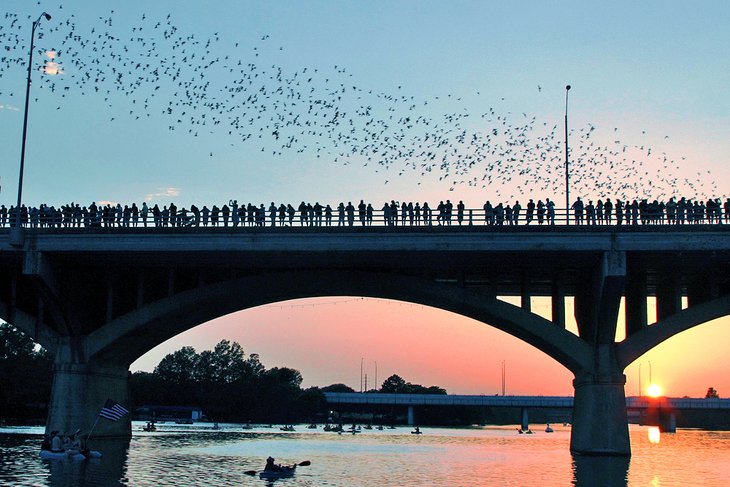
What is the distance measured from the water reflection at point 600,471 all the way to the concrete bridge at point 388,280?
0.72 m

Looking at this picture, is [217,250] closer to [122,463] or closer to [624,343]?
[122,463]

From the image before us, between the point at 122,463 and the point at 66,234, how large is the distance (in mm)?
12955

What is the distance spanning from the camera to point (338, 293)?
59.0 m

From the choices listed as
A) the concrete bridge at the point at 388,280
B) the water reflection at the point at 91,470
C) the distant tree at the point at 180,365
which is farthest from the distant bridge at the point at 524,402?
the water reflection at the point at 91,470

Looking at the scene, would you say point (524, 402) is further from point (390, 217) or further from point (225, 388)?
point (390, 217)

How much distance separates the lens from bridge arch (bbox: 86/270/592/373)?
52906mm

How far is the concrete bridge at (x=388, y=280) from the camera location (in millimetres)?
50906

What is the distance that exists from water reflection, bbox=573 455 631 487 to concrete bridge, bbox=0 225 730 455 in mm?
724

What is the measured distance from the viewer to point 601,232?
166ft

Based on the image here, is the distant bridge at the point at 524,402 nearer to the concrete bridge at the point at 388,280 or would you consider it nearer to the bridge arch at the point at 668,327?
the concrete bridge at the point at 388,280

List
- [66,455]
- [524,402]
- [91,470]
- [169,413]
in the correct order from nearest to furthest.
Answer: [91,470]
[66,455]
[524,402]
[169,413]

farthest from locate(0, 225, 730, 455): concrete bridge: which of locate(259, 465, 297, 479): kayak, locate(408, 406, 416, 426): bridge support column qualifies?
locate(408, 406, 416, 426): bridge support column

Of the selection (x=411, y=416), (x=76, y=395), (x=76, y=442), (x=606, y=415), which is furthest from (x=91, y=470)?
(x=411, y=416)

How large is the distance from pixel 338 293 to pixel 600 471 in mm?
19147
